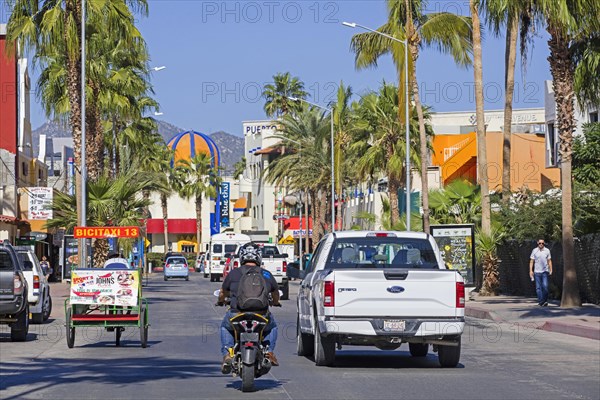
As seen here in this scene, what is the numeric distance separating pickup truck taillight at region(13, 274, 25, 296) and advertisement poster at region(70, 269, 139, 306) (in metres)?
1.39

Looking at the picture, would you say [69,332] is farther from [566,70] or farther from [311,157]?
[311,157]

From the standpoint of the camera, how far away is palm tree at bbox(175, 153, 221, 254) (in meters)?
118

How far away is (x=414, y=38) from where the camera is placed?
152ft

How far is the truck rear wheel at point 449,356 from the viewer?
1659 centimetres

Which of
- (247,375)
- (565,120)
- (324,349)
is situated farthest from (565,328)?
(247,375)

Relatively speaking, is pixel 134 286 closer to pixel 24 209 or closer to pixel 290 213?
pixel 24 209

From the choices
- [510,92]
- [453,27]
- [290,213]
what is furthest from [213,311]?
[290,213]

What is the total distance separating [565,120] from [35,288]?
1382 centimetres

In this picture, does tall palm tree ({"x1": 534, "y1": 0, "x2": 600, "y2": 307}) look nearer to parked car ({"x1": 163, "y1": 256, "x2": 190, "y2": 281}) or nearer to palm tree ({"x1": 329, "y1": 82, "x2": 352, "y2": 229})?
palm tree ({"x1": 329, "y1": 82, "x2": 352, "y2": 229})

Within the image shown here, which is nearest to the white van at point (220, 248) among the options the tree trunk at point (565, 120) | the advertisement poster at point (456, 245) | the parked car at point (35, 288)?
the advertisement poster at point (456, 245)

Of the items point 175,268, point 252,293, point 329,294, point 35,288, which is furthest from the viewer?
point 175,268

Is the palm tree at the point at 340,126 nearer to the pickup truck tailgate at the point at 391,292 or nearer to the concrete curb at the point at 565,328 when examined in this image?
the concrete curb at the point at 565,328

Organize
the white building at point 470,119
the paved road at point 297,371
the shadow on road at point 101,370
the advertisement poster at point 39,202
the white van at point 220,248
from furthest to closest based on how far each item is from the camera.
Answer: the white building at point 470,119 < the white van at point 220,248 < the advertisement poster at point 39,202 < the shadow on road at point 101,370 < the paved road at point 297,371

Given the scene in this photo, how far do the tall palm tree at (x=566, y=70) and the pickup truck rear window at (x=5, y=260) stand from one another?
13.8 m
